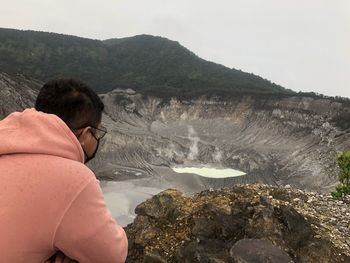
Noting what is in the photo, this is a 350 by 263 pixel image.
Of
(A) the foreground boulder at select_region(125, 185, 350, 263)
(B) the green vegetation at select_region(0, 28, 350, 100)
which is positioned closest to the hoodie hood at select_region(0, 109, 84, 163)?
(A) the foreground boulder at select_region(125, 185, 350, 263)

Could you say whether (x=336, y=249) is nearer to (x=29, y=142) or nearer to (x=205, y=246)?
(x=205, y=246)

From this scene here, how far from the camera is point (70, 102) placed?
7.20ft

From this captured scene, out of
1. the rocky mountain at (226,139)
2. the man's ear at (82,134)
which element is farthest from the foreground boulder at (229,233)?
the rocky mountain at (226,139)

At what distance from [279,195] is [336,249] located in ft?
6.07

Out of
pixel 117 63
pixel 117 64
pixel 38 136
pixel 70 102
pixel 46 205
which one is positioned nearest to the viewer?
pixel 46 205

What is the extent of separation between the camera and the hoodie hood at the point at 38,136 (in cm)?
195

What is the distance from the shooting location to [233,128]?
7656 cm

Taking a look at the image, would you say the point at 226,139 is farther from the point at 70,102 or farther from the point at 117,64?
the point at 70,102

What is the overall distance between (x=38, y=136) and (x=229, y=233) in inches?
188

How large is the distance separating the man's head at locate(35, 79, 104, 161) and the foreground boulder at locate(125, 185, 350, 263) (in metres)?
3.49

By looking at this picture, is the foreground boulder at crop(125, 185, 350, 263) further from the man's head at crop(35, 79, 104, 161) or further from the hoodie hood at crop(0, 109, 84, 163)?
the hoodie hood at crop(0, 109, 84, 163)

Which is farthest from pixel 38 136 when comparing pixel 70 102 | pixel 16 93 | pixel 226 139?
pixel 226 139

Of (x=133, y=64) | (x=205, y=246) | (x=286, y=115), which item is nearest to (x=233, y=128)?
(x=286, y=115)

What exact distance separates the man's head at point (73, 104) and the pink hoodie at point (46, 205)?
0.71ft
